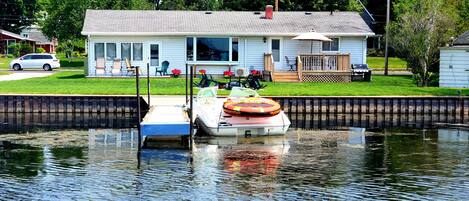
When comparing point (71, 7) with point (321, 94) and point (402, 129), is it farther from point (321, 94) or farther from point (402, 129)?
point (402, 129)

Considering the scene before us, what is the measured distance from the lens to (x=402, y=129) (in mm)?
32469

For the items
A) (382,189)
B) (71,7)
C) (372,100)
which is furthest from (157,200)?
(71,7)

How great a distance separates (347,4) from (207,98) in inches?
1662

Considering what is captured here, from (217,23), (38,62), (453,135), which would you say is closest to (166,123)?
(453,135)

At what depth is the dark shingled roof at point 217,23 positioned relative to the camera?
48.2m

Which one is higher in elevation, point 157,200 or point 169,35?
point 169,35

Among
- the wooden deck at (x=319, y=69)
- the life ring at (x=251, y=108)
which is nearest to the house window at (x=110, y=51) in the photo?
the wooden deck at (x=319, y=69)

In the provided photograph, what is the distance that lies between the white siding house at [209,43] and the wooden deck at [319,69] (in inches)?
74.7

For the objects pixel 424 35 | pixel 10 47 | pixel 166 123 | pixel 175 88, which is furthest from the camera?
pixel 10 47

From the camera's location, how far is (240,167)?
22.9 metres

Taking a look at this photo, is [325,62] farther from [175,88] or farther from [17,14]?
[17,14]

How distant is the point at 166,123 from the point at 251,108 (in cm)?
377

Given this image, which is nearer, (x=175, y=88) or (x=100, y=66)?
(x=175, y=88)

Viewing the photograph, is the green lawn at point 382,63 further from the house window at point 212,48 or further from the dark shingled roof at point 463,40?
the dark shingled roof at point 463,40
